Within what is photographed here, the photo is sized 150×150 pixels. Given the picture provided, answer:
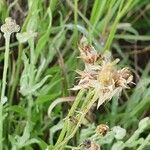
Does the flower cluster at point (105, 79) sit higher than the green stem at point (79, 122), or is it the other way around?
the flower cluster at point (105, 79)

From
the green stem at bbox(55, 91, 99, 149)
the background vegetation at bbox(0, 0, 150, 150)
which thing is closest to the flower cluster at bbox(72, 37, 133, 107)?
the green stem at bbox(55, 91, 99, 149)

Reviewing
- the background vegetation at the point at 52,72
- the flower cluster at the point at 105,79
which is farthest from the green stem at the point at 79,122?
the background vegetation at the point at 52,72

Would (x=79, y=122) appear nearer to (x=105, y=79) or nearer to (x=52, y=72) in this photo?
(x=105, y=79)

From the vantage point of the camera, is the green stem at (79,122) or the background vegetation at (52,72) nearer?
the green stem at (79,122)

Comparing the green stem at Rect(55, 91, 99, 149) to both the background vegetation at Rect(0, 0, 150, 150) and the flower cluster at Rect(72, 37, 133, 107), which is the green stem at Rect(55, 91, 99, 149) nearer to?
the flower cluster at Rect(72, 37, 133, 107)

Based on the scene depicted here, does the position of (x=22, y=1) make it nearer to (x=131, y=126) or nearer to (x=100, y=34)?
(x=100, y=34)

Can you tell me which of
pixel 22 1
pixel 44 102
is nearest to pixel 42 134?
pixel 44 102

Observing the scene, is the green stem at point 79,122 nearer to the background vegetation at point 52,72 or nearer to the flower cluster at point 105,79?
the flower cluster at point 105,79

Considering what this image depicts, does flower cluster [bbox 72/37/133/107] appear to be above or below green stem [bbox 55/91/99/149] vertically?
above
